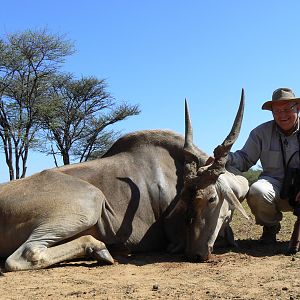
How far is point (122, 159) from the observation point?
5719mm

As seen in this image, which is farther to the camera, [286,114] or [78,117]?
[78,117]

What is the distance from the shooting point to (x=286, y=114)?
5.58 meters

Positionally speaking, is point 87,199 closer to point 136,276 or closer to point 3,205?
point 3,205

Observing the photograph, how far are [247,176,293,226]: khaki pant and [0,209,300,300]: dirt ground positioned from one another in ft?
1.33

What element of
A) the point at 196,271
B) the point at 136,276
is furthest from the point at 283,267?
the point at 136,276

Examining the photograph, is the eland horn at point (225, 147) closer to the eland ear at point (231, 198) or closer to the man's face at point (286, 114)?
the eland ear at point (231, 198)

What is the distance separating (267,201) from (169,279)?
176cm

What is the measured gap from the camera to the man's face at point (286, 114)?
558 centimetres

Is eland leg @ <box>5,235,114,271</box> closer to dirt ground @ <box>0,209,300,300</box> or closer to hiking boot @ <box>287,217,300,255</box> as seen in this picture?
dirt ground @ <box>0,209,300,300</box>

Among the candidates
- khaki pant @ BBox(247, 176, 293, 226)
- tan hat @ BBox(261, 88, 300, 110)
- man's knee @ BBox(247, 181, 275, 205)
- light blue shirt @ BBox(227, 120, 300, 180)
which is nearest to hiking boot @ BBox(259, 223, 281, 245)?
khaki pant @ BBox(247, 176, 293, 226)

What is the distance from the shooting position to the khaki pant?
219 inches

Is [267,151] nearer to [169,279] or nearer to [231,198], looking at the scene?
[231,198]

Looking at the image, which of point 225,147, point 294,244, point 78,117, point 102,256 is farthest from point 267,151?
point 78,117

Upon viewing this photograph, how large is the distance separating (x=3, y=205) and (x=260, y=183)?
7.46 feet
